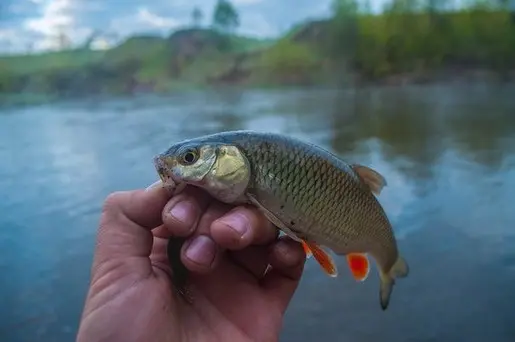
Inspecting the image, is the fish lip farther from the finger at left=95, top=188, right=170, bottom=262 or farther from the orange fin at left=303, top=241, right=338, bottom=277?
the orange fin at left=303, top=241, right=338, bottom=277

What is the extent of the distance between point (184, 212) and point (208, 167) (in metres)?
0.08

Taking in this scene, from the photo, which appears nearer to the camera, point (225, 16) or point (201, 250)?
point (201, 250)

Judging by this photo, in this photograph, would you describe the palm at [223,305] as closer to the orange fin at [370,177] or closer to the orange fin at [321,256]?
the orange fin at [321,256]

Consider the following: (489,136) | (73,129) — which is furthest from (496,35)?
(73,129)

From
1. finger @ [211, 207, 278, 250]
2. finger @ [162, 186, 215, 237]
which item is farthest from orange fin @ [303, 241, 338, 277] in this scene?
finger @ [162, 186, 215, 237]

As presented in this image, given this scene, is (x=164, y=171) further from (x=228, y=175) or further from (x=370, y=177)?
(x=370, y=177)

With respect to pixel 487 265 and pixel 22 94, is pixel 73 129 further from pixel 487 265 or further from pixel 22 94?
pixel 487 265

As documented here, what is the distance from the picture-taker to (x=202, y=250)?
974 mm

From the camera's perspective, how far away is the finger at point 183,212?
0.97 metres

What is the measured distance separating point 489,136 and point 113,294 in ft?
11.4

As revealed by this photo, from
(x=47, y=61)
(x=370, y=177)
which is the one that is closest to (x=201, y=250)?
(x=370, y=177)

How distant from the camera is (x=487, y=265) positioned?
248 cm

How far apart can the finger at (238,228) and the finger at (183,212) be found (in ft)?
0.13

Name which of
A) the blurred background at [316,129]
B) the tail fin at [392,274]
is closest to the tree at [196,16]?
the blurred background at [316,129]
